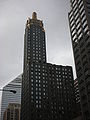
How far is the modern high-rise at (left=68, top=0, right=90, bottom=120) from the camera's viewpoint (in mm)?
84312

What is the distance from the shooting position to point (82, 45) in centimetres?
9444

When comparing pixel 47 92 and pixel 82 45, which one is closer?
pixel 82 45

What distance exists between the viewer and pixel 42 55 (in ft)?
615

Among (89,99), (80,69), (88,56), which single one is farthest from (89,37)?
(89,99)

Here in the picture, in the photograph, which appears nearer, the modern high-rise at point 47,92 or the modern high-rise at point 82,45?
the modern high-rise at point 82,45

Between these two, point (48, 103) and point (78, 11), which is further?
point (48, 103)

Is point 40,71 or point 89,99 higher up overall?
point 40,71

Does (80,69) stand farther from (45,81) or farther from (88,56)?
(45,81)

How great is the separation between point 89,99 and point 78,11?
50.4 m

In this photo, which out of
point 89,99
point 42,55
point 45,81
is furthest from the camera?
point 42,55

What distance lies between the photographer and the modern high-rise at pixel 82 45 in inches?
3319

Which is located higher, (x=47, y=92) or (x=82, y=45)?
(x=82, y=45)

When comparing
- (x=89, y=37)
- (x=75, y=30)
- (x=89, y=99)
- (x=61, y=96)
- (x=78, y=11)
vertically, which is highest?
(x=78, y=11)

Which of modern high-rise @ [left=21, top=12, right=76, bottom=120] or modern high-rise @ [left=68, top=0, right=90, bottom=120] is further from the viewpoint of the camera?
modern high-rise @ [left=21, top=12, right=76, bottom=120]
